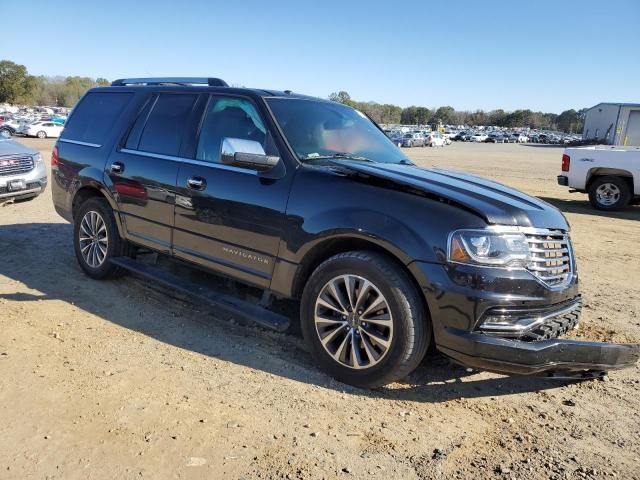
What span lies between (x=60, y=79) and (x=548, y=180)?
17794 cm

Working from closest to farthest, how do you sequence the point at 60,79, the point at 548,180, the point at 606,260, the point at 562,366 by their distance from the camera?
the point at 562,366 → the point at 606,260 → the point at 548,180 → the point at 60,79

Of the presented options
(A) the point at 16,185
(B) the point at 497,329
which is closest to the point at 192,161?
(B) the point at 497,329

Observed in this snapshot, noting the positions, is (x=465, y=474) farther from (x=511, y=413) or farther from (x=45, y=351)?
(x=45, y=351)

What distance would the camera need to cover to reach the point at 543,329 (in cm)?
323

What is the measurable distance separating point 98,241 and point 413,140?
58.5m

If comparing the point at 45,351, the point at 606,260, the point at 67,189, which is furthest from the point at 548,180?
the point at 45,351

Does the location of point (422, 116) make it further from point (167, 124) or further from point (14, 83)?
point (167, 124)

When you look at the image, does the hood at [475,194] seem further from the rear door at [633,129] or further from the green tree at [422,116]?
the green tree at [422,116]

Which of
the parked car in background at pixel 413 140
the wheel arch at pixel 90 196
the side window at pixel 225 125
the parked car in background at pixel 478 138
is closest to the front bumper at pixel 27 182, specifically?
the wheel arch at pixel 90 196

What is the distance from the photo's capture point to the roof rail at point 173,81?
4.97 m

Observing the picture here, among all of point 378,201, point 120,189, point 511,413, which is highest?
point 378,201

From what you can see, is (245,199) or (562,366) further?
(245,199)

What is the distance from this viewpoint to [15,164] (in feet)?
30.8

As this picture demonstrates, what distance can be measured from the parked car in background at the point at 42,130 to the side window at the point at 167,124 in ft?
135
